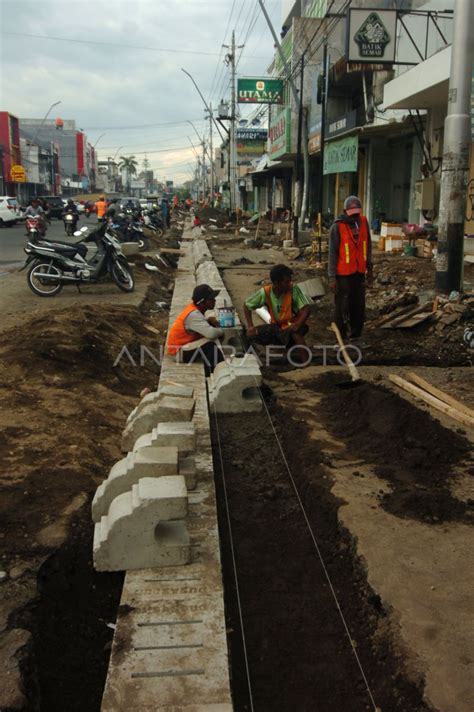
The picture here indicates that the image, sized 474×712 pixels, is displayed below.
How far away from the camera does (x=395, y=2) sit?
2058 cm

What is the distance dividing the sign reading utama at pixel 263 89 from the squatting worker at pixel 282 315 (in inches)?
1152

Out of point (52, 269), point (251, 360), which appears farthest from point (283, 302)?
point (52, 269)

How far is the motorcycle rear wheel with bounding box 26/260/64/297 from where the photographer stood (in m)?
11.4

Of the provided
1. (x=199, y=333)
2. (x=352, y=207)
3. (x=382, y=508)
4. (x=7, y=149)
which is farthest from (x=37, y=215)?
(x=7, y=149)

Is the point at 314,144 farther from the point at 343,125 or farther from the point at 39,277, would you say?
the point at 39,277

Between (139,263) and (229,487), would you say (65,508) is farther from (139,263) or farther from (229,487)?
(139,263)

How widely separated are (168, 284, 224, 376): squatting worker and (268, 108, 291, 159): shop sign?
2388 cm

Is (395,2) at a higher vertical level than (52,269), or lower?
higher

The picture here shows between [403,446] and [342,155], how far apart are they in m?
16.6

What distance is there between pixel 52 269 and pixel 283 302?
5.85 metres

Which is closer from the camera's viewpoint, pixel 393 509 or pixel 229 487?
pixel 393 509

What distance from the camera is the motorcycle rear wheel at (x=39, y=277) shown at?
11398 millimetres

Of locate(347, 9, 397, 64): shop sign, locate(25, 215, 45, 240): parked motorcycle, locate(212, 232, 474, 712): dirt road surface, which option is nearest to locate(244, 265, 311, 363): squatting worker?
locate(212, 232, 474, 712): dirt road surface

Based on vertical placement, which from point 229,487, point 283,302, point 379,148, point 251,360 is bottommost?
point 229,487
